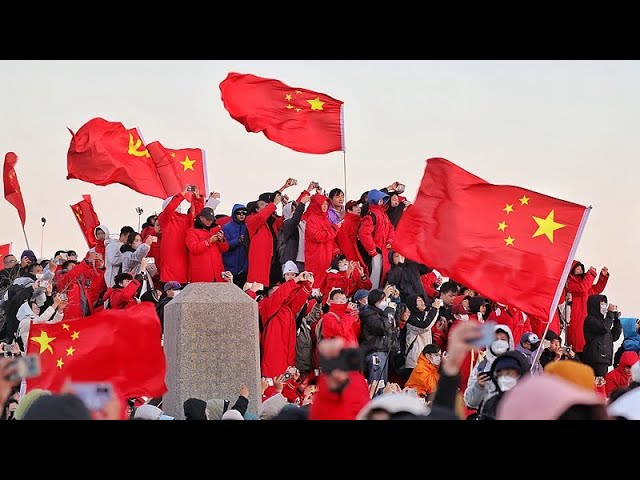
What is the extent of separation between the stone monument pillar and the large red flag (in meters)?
9.03

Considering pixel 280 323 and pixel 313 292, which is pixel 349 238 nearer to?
pixel 313 292

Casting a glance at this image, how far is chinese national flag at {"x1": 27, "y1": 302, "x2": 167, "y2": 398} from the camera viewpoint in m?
11.1

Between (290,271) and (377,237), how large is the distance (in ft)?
5.47

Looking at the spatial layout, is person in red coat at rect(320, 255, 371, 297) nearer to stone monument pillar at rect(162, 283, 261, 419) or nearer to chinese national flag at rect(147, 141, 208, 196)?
stone monument pillar at rect(162, 283, 261, 419)

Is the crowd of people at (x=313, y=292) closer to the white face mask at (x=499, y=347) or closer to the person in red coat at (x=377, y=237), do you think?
the person in red coat at (x=377, y=237)

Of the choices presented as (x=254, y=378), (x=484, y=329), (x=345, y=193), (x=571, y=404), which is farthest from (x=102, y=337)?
(x=345, y=193)

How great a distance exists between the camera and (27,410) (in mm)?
7223

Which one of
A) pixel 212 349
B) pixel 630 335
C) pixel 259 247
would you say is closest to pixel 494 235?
pixel 212 349

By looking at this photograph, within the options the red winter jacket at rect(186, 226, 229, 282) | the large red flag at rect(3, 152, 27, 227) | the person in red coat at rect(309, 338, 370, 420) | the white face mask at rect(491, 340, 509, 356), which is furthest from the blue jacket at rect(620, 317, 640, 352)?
the person in red coat at rect(309, 338, 370, 420)

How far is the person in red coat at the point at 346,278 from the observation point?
17.3m
